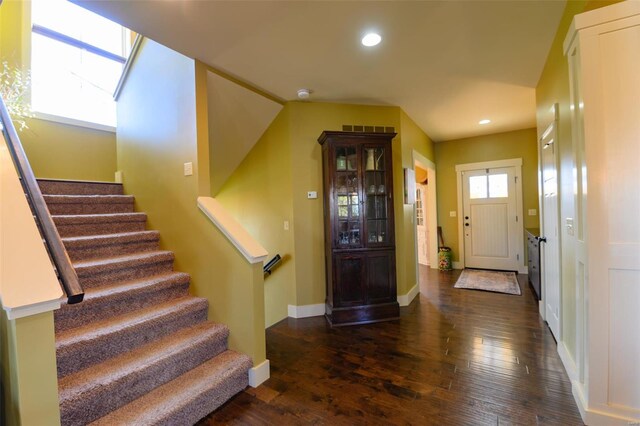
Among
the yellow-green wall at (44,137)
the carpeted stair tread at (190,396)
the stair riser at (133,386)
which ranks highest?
the yellow-green wall at (44,137)

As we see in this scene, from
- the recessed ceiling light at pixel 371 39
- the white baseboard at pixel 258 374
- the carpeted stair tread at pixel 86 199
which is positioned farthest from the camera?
the carpeted stair tread at pixel 86 199

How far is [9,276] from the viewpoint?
46.5 inches

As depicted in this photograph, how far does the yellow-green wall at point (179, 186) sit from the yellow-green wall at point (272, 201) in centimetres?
118

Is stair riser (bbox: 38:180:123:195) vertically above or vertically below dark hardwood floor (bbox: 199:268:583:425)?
above

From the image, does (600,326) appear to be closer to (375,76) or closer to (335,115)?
(375,76)

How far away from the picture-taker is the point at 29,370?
113 centimetres

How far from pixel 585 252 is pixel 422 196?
500 cm

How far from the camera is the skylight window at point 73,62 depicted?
366cm

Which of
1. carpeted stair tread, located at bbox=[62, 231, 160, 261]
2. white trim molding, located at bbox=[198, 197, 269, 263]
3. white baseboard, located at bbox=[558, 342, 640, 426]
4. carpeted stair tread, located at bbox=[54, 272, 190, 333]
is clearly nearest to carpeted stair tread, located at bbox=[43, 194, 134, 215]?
carpeted stair tread, located at bbox=[62, 231, 160, 261]

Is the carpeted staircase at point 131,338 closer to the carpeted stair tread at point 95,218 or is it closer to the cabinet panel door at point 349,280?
the carpeted stair tread at point 95,218

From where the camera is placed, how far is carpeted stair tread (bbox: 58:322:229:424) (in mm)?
1452

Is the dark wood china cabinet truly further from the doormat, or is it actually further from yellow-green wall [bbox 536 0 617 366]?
the doormat

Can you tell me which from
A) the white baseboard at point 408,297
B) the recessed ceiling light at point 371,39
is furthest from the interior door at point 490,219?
the recessed ceiling light at point 371,39

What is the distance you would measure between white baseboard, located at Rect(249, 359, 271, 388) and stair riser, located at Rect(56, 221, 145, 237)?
192 centimetres
